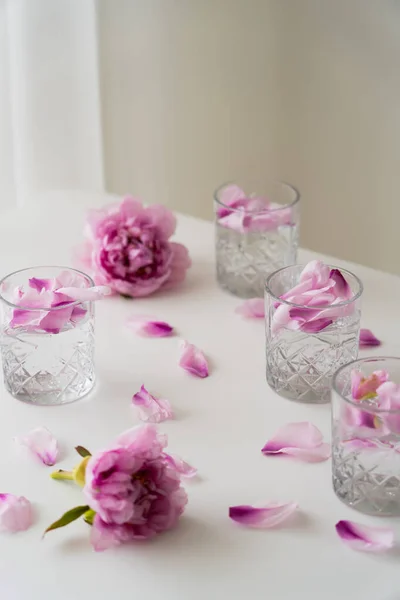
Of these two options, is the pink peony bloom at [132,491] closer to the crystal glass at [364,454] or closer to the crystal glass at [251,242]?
the crystal glass at [364,454]

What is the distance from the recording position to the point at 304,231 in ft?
8.53

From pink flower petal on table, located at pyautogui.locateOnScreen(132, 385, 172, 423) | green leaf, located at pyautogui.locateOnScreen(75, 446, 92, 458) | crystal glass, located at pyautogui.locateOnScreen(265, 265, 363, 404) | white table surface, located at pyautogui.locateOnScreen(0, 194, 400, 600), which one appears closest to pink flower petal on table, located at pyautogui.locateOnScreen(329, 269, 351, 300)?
crystal glass, located at pyautogui.locateOnScreen(265, 265, 363, 404)

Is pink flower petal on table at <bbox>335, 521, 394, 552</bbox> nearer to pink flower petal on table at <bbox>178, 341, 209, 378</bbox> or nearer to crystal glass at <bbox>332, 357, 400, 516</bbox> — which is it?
crystal glass at <bbox>332, 357, 400, 516</bbox>

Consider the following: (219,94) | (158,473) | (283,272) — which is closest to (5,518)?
(158,473)

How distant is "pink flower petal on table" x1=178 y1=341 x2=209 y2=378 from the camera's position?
44.6 inches

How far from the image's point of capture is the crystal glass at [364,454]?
32.9 inches

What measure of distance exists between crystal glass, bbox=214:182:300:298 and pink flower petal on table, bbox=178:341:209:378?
205 mm

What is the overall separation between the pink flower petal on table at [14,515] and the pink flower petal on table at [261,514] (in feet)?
0.63

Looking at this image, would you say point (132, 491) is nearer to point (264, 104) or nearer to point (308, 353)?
point (308, 353)

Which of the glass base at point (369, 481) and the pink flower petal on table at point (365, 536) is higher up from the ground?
the glass base at point (369, 481)

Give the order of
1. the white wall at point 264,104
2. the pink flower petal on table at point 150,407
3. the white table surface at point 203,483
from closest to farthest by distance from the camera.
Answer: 1. the white table surface at point 203,483
2. the pink flower petal on table at point 150,407
3. the white wall at point 264,104

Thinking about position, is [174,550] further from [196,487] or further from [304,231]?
[304,231]

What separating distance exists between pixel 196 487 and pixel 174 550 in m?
0.09

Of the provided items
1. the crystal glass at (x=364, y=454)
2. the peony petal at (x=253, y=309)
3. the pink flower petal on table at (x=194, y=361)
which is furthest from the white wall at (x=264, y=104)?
the crystal glass at (x=364, y=454)
